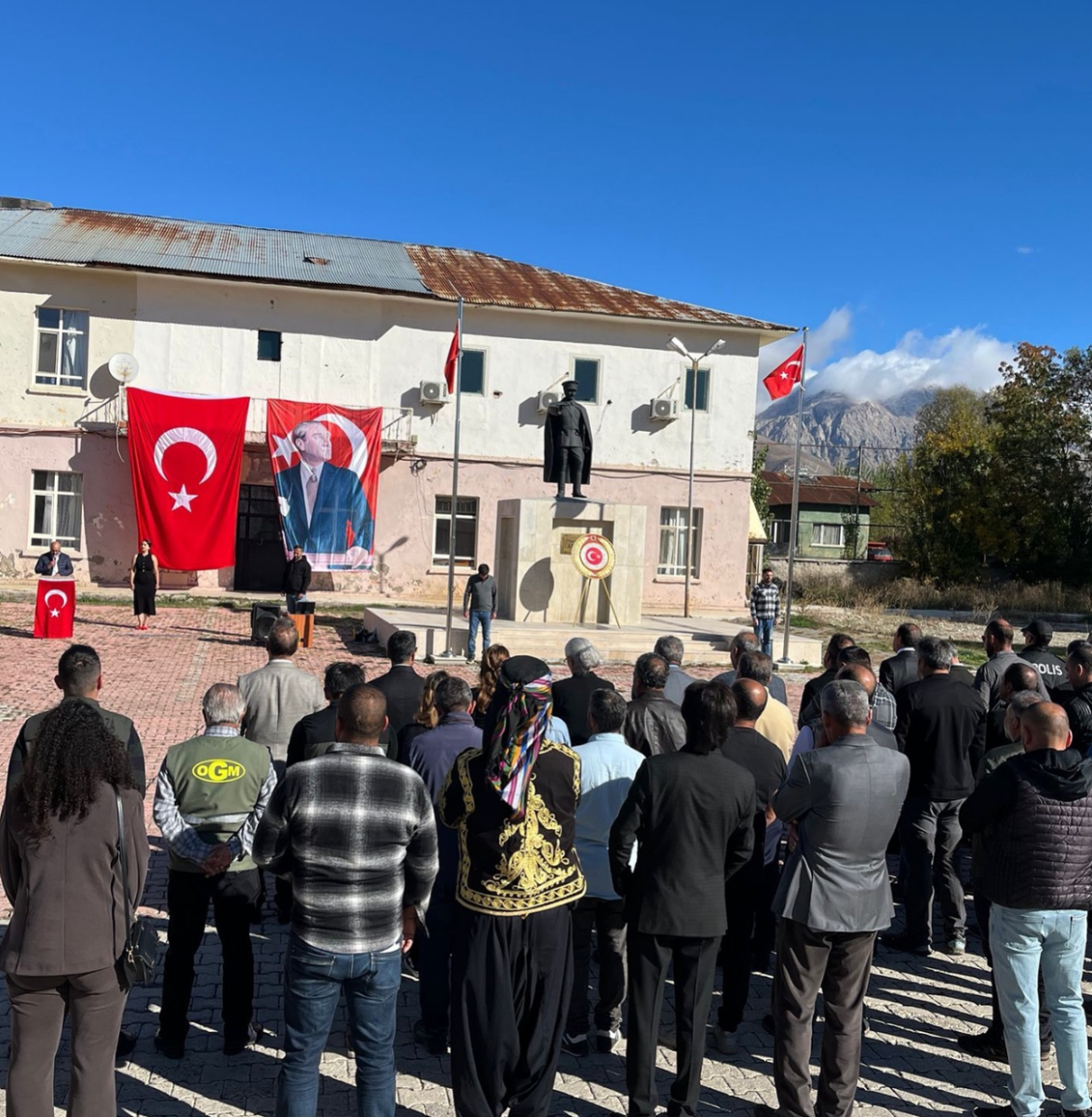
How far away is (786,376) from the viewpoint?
19938mm

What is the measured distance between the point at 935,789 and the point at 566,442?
11.9 m

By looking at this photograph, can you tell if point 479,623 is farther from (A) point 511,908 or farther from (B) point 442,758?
(A) point 511,908

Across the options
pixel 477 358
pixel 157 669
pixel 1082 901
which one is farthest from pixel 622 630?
pixel 1082 901

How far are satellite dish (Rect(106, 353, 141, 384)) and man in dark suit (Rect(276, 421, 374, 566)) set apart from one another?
4.13m

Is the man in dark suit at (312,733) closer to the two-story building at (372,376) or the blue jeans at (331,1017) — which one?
the blue jeans at (331,1017)

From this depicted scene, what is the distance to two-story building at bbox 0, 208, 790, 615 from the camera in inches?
965

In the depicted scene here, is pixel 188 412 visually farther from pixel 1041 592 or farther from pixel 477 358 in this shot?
pixel 1041 592

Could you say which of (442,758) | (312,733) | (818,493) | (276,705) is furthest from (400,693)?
(818,493)

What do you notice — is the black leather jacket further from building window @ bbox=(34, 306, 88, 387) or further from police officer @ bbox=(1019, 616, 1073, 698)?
building window @ bbox=(34, 306, 88, 387)

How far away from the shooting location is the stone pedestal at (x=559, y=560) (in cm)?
1778

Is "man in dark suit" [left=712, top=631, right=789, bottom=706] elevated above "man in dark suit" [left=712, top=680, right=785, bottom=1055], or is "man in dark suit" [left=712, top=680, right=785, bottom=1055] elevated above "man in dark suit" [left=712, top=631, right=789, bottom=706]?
"man in dark suit" [left=712, top=631, right=789, bottom=706]

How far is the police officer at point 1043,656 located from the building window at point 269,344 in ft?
69.3

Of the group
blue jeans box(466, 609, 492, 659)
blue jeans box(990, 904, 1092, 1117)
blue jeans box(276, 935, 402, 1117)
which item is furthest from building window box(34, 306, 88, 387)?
blue jeans box(990, 904, 1092, 1117)

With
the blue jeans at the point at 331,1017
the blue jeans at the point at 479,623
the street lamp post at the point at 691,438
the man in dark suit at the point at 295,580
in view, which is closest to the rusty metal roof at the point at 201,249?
the street lamp post at the point at 691,438
